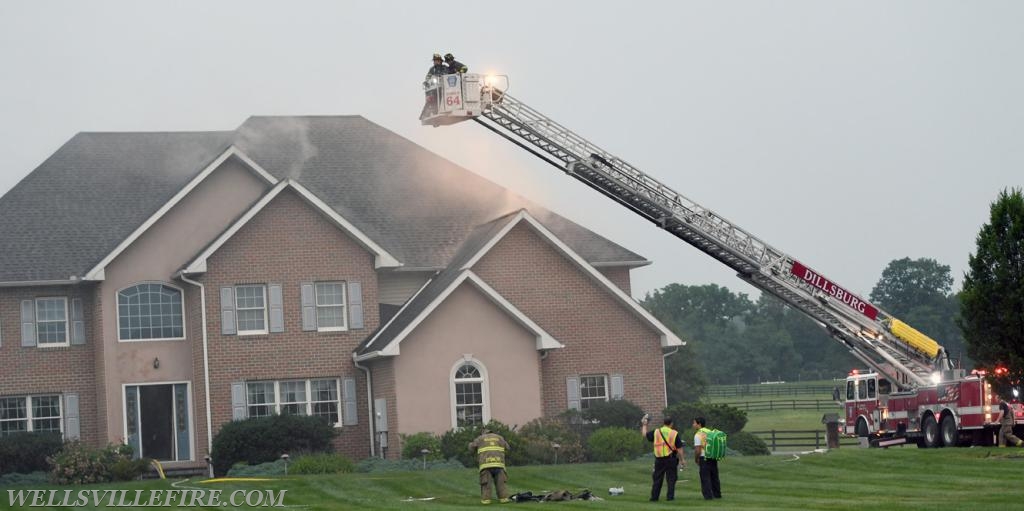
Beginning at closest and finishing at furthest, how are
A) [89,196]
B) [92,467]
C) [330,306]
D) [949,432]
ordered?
[949,432] → [92,467] → [330,306] → [89,196]

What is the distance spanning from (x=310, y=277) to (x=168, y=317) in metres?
4.05

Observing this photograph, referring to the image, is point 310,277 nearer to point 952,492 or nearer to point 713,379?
point 952,492

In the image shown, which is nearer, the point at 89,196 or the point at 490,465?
the point at 490,465

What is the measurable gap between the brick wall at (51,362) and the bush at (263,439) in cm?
431

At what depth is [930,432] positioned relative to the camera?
3797 cm

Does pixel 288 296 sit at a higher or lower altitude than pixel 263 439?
higher

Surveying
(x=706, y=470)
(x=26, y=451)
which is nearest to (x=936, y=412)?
(x=706, y=470)

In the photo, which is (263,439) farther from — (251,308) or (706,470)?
(706,470)

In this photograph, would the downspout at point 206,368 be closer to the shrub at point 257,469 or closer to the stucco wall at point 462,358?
the shrub at point 257,469

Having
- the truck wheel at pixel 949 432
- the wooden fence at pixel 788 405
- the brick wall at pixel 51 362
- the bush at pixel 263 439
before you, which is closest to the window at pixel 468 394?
the bush at pixel 263 439

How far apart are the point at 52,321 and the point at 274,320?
6085mm

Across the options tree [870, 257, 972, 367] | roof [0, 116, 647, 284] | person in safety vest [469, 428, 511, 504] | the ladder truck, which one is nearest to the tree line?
tree [870, 257, 972, 367]

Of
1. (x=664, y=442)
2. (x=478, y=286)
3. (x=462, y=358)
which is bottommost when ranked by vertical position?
(x=664, y=442)

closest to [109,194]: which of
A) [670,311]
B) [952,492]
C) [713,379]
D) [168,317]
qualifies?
[168,317]
